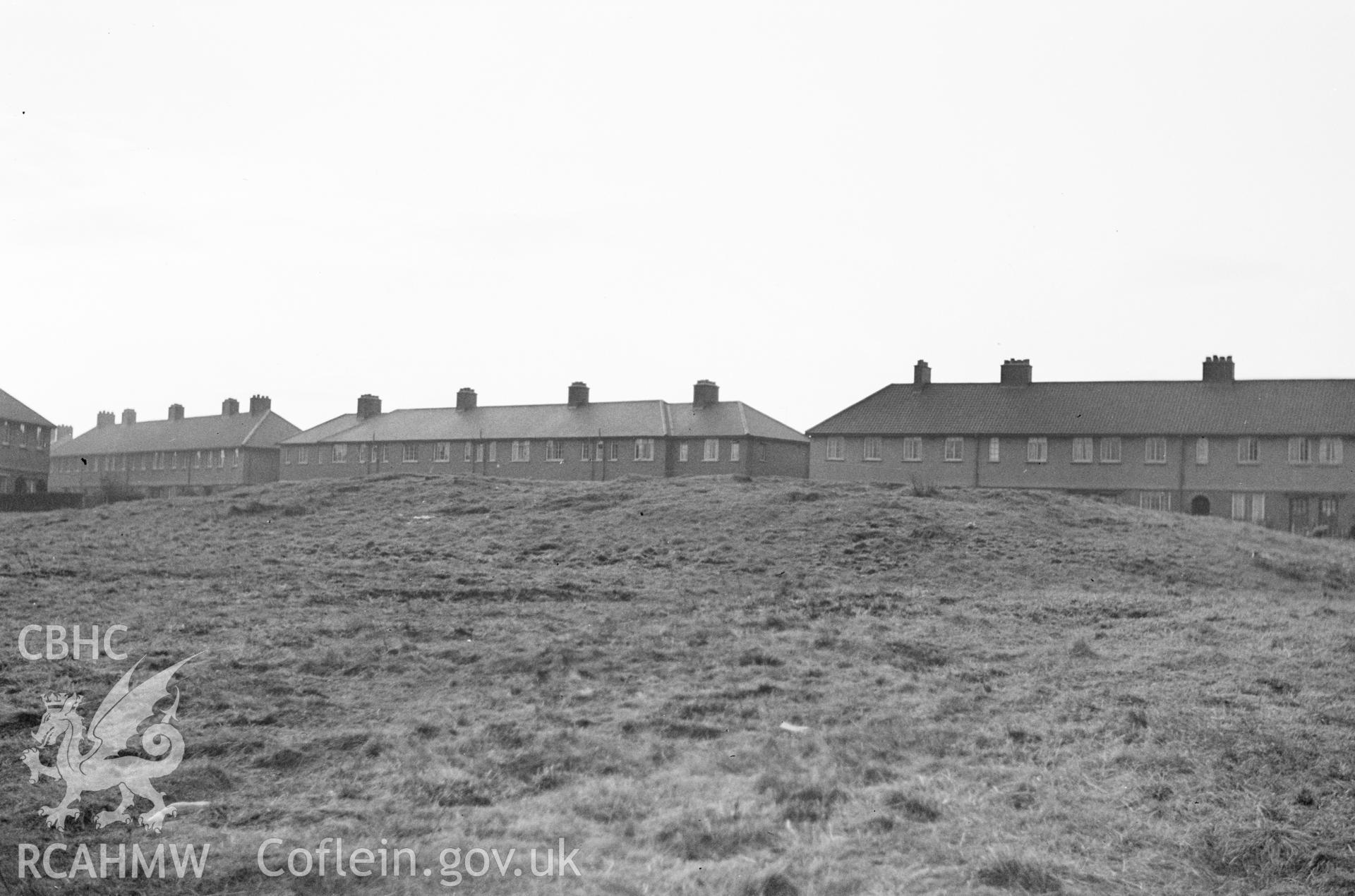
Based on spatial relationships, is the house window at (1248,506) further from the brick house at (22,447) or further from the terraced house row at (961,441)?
the brick house at (22,447)

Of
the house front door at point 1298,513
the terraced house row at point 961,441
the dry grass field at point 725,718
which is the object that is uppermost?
the terraced house row at point 961,441

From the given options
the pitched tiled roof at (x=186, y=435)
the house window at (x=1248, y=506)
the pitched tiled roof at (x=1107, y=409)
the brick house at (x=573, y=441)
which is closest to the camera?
the house window at (x=1248, y=506)

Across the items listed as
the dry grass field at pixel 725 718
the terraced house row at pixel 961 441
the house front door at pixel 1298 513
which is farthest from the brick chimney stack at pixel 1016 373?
the dry grass field at pixel 725 718

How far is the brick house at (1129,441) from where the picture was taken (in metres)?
53.5

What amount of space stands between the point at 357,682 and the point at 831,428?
5055 centimetres

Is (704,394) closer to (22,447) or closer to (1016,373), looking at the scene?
(1016,373)

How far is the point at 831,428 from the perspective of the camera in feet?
203

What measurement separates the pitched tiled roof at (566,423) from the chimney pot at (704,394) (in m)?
0.35

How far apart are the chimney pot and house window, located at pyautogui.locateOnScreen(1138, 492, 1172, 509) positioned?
2684cm

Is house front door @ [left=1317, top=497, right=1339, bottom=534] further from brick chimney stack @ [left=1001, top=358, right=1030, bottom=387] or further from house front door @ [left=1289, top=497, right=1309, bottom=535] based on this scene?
brick chimney stack @ [left=1001, top=358, right=1030, bottom=387]

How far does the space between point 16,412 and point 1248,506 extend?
76.6 metres

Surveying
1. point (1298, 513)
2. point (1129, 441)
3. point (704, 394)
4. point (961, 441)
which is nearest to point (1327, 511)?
point (1298, 513)

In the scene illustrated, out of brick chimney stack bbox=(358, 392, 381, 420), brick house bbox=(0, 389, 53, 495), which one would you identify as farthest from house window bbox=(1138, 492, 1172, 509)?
brick house bbox=(0, 389, 53, 495)

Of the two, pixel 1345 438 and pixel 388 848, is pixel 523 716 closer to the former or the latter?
pixel 388 848
